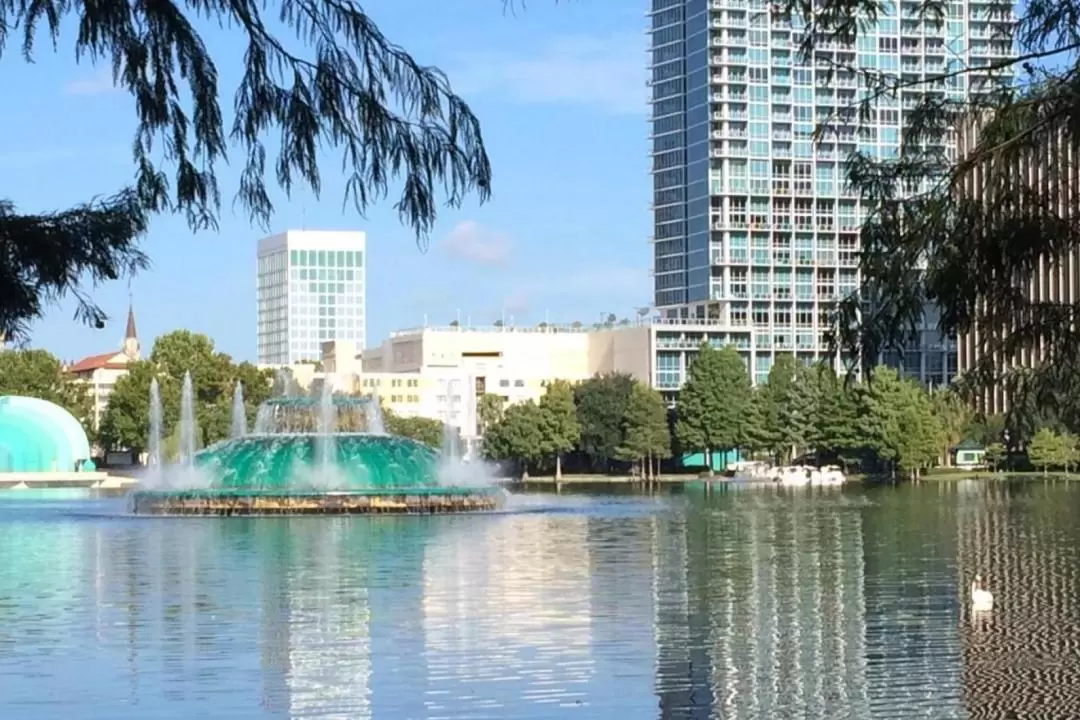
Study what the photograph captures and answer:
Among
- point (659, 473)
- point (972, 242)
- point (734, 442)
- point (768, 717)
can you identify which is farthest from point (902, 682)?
point (659, 473)

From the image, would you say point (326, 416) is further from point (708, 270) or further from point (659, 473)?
point (708, 270)

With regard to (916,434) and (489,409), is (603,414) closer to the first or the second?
(489,409)

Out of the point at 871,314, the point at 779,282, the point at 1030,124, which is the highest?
the point at 779,282

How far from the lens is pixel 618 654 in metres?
18.9

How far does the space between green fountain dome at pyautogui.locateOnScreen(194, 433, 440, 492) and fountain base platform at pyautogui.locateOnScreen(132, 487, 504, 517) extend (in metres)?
2.50

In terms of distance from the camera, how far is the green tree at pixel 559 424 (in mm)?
107375

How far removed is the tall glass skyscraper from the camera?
128750 millimetres

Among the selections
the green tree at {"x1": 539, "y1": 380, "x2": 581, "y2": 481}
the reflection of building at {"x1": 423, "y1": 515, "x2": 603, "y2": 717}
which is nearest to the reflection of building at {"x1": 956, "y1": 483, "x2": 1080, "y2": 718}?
the reflection of building at {"x1": 423, "y1": 515, "x2": 603, "y2": 717}

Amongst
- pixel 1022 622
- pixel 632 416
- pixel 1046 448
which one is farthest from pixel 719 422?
pixel 1022 622

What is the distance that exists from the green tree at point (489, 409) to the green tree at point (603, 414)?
846cm

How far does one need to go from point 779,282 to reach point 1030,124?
120101 mm

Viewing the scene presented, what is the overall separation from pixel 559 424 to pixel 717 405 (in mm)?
9305

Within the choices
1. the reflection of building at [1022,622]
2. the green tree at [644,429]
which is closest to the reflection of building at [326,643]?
the reflection of building at [1022,622]

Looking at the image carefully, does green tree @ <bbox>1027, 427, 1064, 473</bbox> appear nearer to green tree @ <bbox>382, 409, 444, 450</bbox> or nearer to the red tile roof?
green tree @ <bbox>382, 409, 444, 450</bbox>
